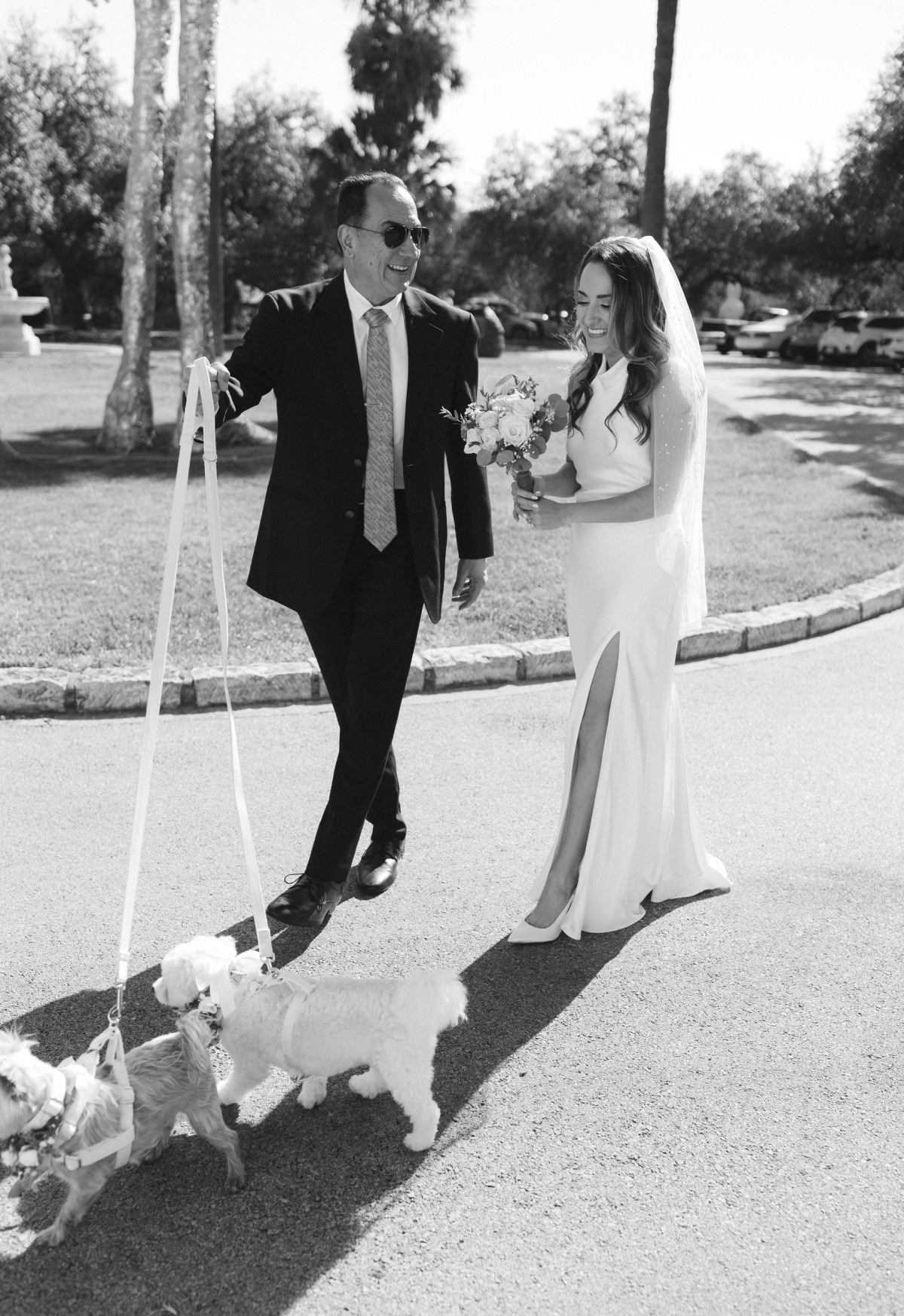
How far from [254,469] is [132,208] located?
3.78 metres

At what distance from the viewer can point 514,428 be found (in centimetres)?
389

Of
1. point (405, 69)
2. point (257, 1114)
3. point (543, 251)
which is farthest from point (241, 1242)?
point (543, 251)

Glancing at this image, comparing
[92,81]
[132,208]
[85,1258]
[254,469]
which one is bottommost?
[85,1258]

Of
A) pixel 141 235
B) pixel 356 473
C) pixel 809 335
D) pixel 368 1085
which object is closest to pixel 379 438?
pixel 356 473

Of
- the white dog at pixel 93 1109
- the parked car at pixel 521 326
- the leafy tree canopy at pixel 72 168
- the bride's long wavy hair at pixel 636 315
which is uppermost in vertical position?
the leafy tree canopy at pixel 72 168

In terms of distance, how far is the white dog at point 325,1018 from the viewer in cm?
292

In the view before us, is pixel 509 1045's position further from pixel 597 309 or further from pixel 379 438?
pixel 597 309

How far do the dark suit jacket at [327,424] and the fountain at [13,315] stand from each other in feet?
67.7

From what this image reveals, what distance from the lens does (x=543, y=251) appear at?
179 feet

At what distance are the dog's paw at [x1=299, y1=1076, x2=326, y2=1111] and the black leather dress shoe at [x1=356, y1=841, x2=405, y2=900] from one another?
1240mm

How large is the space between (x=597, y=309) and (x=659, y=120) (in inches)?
582

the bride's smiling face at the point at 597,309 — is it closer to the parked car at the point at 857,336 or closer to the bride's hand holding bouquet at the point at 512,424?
the bride's hand holding bouquet at the point at 512,424

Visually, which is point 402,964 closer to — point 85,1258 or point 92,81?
point 85,1258

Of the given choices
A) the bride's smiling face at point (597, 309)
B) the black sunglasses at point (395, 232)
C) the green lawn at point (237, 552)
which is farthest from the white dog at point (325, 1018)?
the green lawn at point (237, 552)
